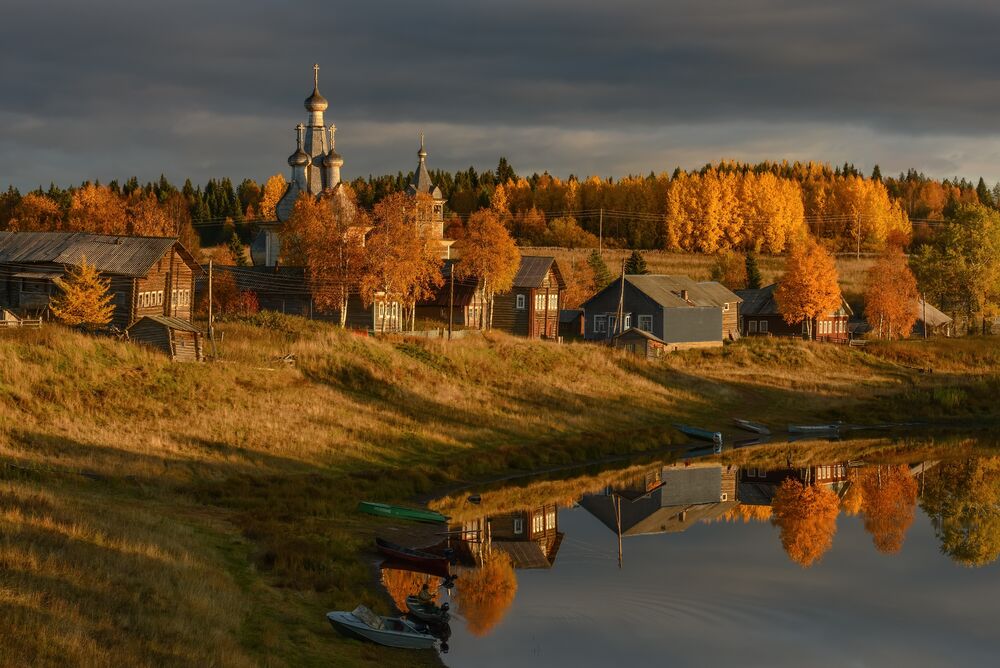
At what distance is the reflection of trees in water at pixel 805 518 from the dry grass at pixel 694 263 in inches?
2858

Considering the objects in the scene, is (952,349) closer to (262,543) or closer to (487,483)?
(487,483)

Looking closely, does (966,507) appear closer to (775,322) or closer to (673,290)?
(673,290)

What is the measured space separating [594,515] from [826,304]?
57985mm

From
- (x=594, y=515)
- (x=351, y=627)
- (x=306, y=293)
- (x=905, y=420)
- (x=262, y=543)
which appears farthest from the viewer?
(x=306, y=293)

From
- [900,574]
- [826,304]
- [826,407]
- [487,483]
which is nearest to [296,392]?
[487,483]

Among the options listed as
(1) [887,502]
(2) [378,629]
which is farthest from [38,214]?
(2) [378,629]

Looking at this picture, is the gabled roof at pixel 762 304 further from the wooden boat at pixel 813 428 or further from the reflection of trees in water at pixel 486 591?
the reflection of trees in water at pixel 486 591

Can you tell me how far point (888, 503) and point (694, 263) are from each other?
9397 centimetres

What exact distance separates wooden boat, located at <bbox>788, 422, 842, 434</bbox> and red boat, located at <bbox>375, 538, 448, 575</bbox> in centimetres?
3615

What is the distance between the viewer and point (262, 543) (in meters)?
32.4

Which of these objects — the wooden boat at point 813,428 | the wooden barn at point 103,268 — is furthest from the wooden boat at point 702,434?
the wooden barn at point 103,268

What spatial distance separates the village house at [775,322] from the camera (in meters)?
99.5

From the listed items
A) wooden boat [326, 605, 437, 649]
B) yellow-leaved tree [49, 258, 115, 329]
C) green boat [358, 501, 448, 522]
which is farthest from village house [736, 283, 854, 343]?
wooden boat [326, 605, 437, 649]

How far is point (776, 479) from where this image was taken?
2074 inches
